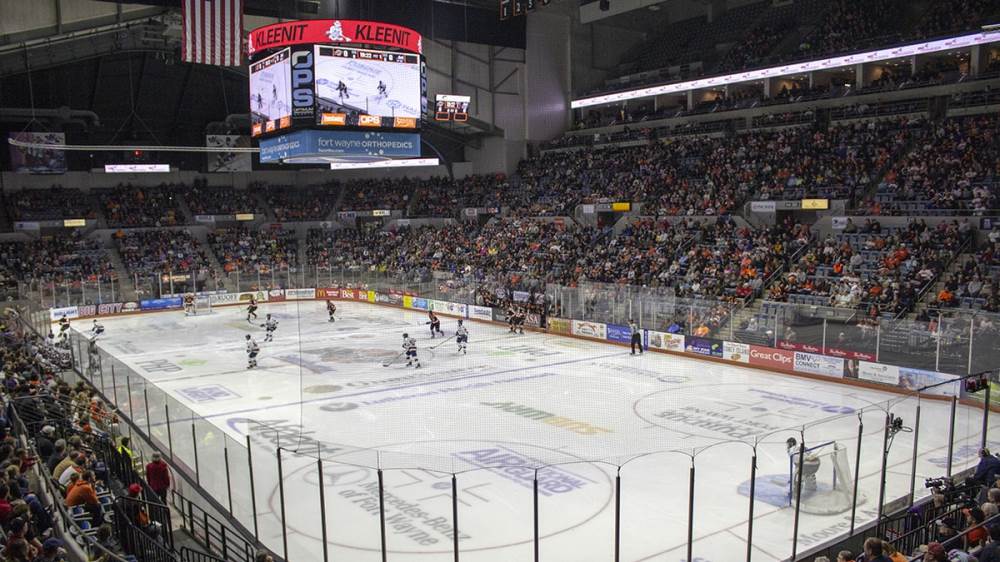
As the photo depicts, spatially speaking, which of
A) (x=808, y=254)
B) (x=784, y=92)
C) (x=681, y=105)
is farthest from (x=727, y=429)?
(x=681, y=105)

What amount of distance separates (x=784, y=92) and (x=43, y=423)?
112ft

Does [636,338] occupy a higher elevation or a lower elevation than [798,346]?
lower

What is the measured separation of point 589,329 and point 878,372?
1144 centimetres

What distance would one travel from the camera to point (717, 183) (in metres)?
33.9

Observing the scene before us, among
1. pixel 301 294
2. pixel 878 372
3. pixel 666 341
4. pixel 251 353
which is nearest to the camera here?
→ pixel 878 372

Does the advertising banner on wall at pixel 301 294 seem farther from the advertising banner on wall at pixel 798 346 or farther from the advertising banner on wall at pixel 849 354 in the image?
the advertising banner on wall at pixel 849 354

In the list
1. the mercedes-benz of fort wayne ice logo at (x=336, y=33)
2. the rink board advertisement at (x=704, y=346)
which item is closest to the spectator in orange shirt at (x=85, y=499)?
the mercedes-benz of fort wayne ice logo at (x=336, y=33)

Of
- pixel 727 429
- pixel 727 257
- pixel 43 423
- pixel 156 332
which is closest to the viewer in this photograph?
pixel 43 423

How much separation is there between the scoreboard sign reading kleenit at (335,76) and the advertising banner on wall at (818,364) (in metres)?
12.9

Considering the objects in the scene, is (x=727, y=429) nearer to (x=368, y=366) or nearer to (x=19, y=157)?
(x=368, y=366)

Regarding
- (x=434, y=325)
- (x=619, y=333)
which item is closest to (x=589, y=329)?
(x=619, y=333)

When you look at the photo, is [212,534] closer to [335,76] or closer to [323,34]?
[335,76]

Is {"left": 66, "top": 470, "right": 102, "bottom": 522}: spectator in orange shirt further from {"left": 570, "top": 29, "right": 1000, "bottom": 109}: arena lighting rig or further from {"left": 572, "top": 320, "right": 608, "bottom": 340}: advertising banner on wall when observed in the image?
{"left": 570, "top": 29, "right": 1000, "bottom": 109}: arena lighting rig

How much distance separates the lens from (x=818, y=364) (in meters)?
21.3
